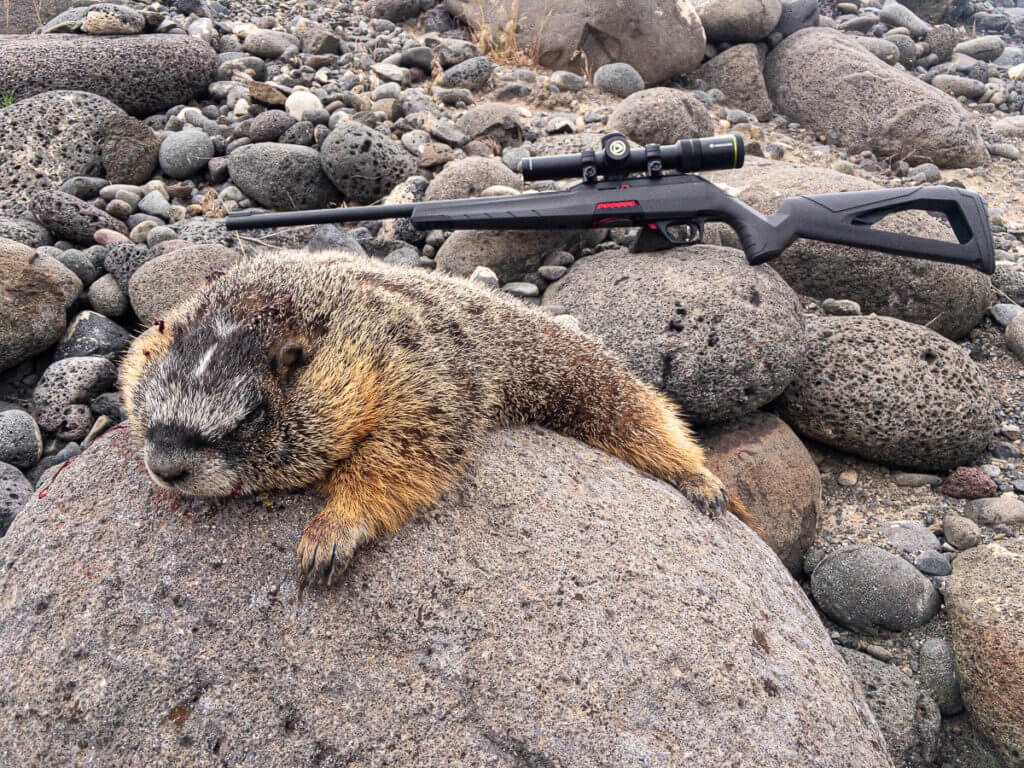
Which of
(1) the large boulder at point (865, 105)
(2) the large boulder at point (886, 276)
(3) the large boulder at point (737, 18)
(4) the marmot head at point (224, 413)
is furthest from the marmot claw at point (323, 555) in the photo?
(3) the large boulder at point (737, 18)

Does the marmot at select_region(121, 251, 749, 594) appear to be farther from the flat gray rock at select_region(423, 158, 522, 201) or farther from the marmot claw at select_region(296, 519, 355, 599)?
the flat gray rock at select_region(423, 158, 522, 201)

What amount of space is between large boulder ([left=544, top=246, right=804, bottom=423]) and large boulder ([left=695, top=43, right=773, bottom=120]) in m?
10.0

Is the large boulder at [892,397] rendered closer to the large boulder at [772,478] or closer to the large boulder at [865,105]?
the large boulder at [772,478]

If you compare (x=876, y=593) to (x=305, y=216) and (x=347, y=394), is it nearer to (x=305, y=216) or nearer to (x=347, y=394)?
(x=347, y=394)

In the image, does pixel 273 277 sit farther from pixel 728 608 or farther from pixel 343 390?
pixel 728 608

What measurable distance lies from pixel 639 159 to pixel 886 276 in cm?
390

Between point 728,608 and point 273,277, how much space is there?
3231 millimetres

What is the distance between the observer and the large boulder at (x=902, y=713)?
4.91 meters

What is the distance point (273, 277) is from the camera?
392cm

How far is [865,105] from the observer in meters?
14.3

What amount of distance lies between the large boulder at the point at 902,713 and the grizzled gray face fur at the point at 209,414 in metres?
4.73

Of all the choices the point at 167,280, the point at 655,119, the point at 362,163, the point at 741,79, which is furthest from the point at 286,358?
the point at 741,79

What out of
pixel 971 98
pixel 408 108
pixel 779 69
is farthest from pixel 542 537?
pixel 971 98

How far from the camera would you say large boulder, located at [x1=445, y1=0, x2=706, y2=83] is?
1376cm
